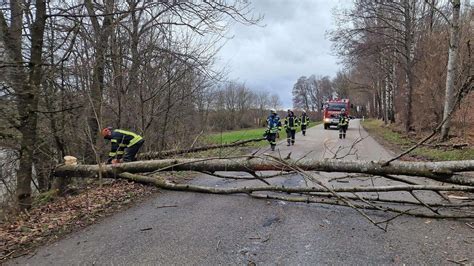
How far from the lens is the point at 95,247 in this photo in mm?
3924

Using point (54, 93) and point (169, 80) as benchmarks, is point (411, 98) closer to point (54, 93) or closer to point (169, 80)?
point (169, 80)

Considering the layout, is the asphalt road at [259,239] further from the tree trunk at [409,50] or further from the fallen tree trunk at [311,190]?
the tree trunk at [409,50]

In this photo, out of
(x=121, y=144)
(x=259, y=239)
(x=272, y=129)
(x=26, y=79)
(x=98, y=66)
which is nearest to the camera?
(x=259, y=239)

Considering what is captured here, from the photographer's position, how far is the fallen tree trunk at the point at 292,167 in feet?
16.3

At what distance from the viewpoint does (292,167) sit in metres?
5.57

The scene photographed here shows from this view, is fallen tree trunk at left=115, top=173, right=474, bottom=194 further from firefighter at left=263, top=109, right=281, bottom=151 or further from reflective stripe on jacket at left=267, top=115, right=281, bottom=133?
reflective stripe on jacket at left=267, top=115, right=281, bottom=133

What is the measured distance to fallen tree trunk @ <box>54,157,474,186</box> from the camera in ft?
16.3

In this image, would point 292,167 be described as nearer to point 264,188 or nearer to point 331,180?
point 264,188

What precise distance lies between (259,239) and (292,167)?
184 cm

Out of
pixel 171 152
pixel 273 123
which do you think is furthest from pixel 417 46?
pixel 171 152

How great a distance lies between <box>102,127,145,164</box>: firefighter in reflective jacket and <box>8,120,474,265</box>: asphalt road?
2902 millimetres

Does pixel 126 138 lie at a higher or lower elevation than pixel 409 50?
lower

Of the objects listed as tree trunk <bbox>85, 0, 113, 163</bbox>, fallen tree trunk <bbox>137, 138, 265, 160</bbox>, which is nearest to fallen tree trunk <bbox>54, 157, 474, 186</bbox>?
tree trunk <bbox>85, 0, 113, 163</bbox>

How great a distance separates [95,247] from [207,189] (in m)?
2.33
